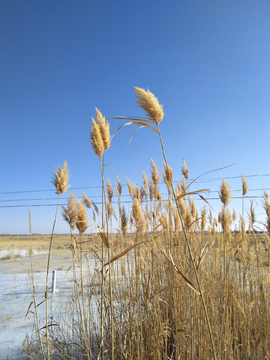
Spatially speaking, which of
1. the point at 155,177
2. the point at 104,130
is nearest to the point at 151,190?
the point at 155,177

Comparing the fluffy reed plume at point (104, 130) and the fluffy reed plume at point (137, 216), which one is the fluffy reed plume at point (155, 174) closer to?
the fluffy reed plume at point (137, 216)

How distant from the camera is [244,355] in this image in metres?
1.74

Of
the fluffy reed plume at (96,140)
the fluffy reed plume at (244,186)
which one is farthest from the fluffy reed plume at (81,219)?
the fluffy reed plume at (244,186)

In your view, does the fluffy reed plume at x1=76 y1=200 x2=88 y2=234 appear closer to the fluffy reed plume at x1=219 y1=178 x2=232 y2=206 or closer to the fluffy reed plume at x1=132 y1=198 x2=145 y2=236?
the fluffy reed plume at x1=132 y1=198 x2=145 y2=236

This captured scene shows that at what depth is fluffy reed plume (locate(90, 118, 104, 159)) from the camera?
125 cm

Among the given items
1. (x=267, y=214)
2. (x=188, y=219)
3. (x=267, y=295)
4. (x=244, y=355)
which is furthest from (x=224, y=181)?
(x=244, y=355)

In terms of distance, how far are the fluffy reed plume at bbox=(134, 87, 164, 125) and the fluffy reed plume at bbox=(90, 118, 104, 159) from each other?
0.42m

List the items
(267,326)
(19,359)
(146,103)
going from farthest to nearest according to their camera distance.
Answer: (19,359)
(267,326)
(146,103)

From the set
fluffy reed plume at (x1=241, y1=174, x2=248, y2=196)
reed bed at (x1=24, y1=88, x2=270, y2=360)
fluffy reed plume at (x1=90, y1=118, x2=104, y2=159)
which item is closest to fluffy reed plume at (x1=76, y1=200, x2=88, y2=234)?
reed bed at (x1=24, y1=88, x2=270, y2=360)

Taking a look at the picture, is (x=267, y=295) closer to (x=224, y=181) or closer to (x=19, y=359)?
(x=224, y=181)

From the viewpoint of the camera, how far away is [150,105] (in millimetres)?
888

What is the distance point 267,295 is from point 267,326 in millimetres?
276

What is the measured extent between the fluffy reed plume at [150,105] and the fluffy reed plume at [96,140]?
42cm

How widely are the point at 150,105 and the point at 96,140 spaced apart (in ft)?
1.56
